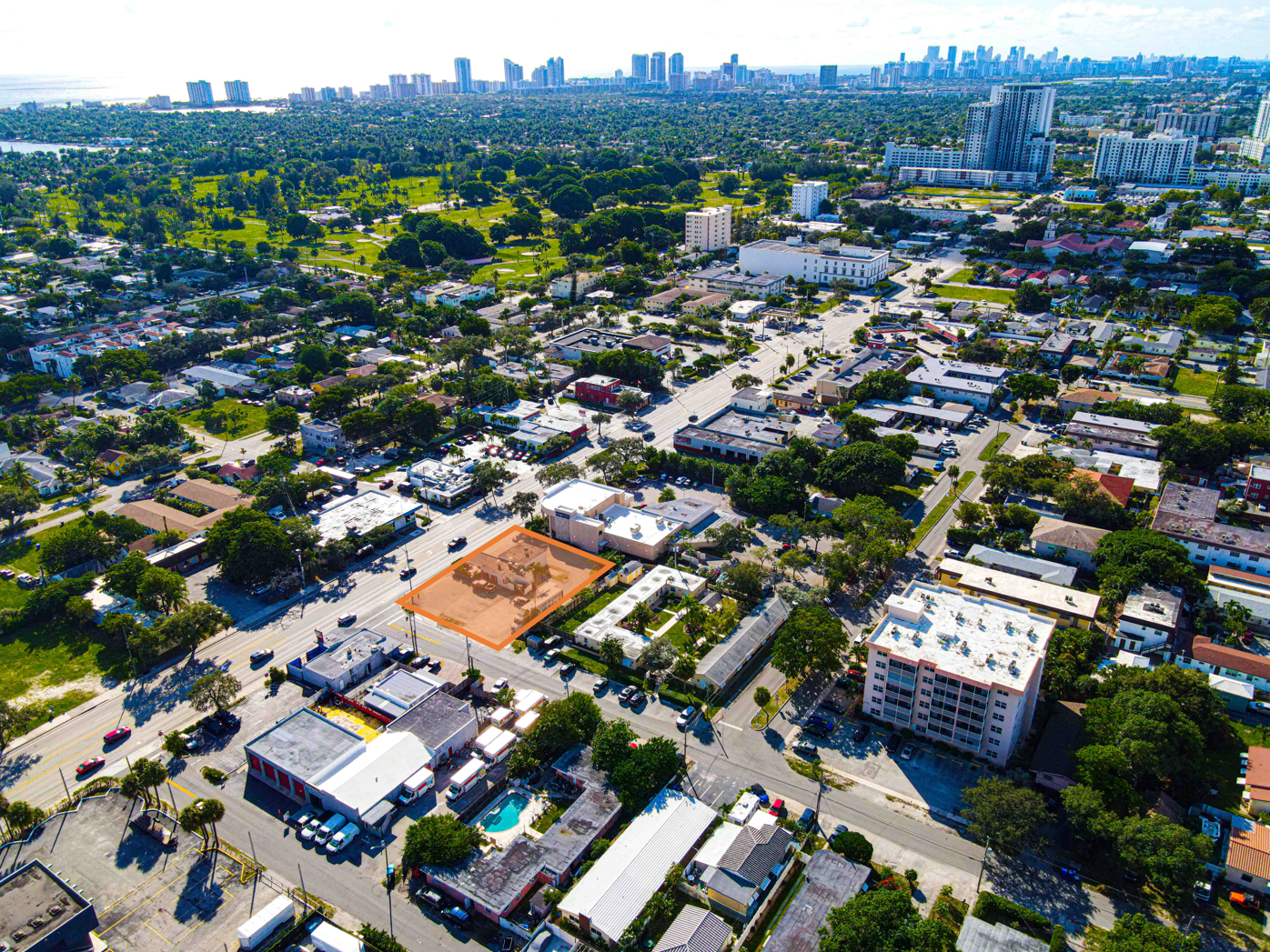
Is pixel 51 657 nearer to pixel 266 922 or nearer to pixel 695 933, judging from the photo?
pixel 266 922

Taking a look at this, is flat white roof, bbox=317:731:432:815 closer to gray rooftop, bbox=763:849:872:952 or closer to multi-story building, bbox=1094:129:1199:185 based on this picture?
gray rooftop, bbox=763:849:872:952

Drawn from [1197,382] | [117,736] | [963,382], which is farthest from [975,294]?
[117,736]

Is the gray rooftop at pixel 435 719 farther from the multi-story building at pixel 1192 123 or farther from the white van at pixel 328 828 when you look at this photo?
the multi-story building at pixel 1192 123

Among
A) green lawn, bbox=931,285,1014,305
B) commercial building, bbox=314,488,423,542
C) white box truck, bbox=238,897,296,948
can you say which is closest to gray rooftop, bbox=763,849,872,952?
white box truck, bbox=238,897,296,948

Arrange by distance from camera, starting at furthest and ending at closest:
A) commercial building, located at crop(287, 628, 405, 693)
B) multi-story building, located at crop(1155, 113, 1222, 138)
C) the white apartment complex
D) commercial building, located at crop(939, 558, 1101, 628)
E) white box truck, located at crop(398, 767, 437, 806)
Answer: multi-story building, located at crop(1155, 113, 1222, 138) < the white apartment complex < commercial building, located at crop(939, 558, 1101, 628) < commercial building, located at crop(287, 628, 405, 693) < white box truck, located at crop(398, 767, 437, 806)

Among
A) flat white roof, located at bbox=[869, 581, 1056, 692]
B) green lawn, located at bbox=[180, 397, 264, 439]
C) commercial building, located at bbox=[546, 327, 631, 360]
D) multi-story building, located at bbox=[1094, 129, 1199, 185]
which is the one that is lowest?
green lawn, located at bbox=[180, 397, 264, 439]

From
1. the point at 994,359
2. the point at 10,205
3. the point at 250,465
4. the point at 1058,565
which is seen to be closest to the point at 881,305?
the point at 994,359
